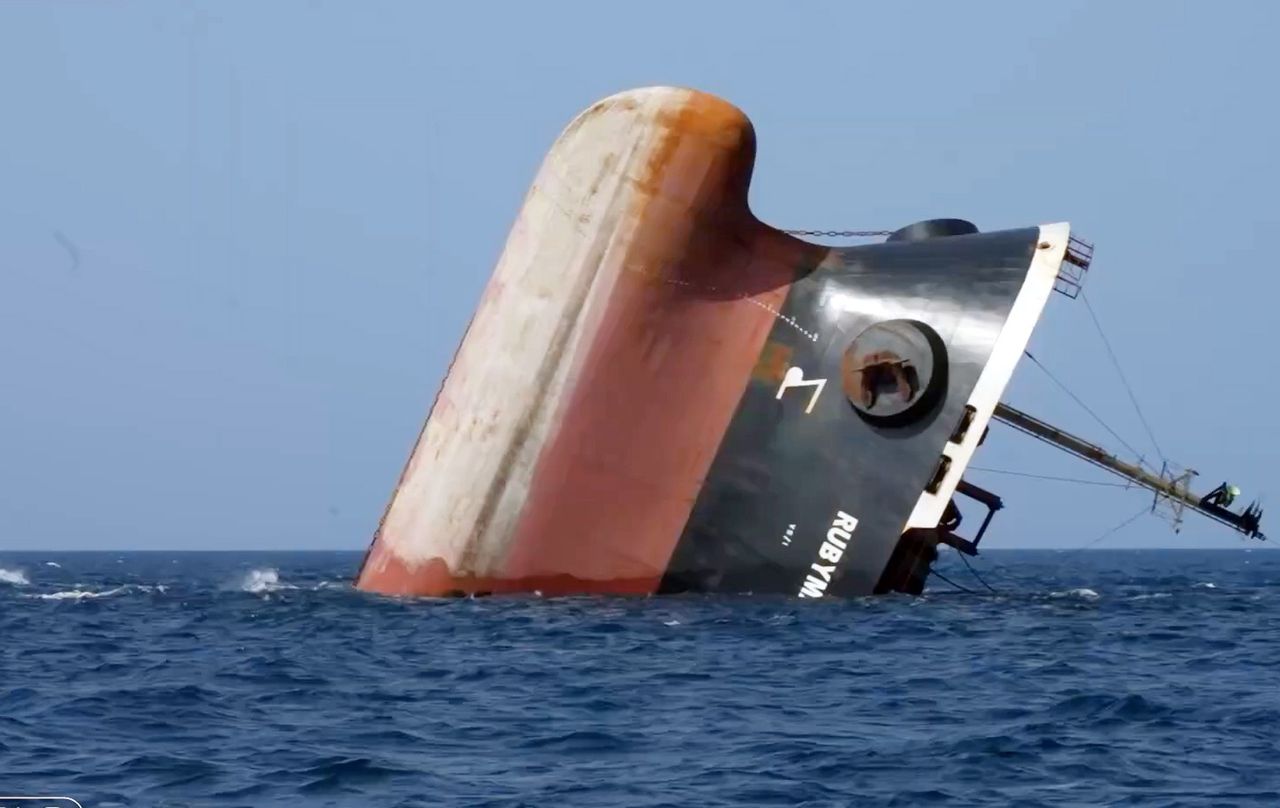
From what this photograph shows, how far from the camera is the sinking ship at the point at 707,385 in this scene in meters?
21.9

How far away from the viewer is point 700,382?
900 inches

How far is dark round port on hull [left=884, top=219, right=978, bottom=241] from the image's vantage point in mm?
23859

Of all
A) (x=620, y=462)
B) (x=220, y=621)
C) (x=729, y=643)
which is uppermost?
(x=620, y=462)

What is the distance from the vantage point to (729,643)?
18.1m

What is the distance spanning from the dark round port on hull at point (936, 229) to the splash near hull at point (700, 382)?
17.8 inches

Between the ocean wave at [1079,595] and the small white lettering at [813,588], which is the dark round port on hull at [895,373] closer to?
the small white lettering at [813,588]

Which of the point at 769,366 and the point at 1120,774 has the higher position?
the point at 769,366

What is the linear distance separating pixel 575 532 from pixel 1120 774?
11.5m

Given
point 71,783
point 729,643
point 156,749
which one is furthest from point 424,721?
point 729,643

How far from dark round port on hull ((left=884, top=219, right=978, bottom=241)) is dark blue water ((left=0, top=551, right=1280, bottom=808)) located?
4.75m

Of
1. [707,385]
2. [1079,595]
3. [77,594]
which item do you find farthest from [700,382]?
[77,594]

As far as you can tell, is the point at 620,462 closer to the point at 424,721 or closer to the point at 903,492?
the point at 903,492

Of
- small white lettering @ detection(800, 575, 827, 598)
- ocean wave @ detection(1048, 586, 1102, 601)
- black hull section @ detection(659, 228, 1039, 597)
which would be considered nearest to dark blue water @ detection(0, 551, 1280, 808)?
small white lettering @ detection(800, 575, 827, 598)

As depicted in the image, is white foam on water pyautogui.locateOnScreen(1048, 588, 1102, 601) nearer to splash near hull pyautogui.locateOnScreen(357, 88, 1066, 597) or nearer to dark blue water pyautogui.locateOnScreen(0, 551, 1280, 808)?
dark blue water pyautogui.locateOnScreen(0, 551, 1280, 808)
